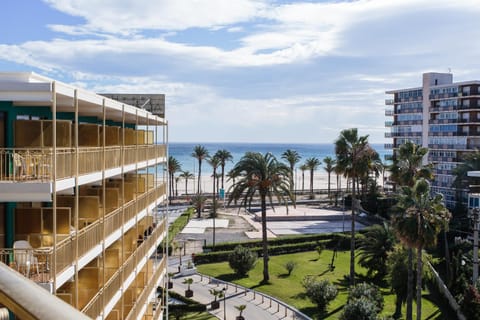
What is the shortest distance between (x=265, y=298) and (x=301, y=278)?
22.3ft

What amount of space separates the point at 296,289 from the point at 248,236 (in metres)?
24.5

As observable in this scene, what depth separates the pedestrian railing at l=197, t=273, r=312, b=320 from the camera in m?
37.9

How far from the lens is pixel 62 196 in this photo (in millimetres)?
16422

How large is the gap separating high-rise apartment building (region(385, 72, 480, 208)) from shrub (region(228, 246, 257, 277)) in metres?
39.7

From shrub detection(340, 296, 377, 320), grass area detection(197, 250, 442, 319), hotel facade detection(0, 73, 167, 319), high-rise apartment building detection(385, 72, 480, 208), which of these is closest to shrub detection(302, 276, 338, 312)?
grass area detection(197, 250, 442, 319)

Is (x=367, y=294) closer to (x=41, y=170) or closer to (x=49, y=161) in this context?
(x=49, y=161)

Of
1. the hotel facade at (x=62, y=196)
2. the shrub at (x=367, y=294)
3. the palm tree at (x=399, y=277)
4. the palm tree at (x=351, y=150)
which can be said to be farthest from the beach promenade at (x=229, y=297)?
the hotel facade at (x=62, y=196)

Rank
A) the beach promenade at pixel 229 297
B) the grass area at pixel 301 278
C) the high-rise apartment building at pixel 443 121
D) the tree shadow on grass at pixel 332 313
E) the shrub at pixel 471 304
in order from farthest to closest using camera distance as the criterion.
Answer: the high-rise apartment building at pixel 443 121 < the grass area at pixel 301 278 < the beach promenade at pixel 229 297 < the tree shadow on grass at pixel 332 313 < the shrub at pixel 471 304

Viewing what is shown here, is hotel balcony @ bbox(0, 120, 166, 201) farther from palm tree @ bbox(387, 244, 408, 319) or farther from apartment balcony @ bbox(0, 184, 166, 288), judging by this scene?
palm tree @ bbox(387, 244, 408, 319)

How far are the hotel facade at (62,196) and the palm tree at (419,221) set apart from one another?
53.6ft

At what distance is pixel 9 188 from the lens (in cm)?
1154

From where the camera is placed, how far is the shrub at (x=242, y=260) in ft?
157

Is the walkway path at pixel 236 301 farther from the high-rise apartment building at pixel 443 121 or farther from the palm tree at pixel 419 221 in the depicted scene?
the high-rise apartment building at pixel 443 121

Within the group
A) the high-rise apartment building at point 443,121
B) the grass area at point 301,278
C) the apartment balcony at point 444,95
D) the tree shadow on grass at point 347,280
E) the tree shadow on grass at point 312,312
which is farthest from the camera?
the apartment balcony at point 444,95
